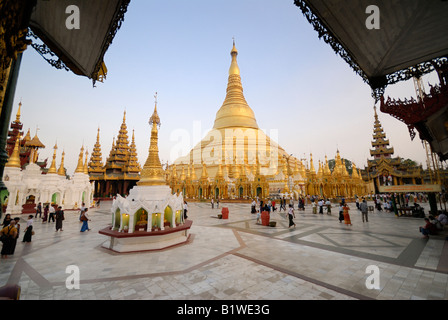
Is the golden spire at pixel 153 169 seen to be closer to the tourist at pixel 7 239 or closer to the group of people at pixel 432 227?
the tourist at pixel 7 239

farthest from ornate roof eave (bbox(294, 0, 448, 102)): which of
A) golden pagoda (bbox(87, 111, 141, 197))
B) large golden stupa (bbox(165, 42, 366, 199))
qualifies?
golden pagoda (bbox(87, 111, 141, 197))

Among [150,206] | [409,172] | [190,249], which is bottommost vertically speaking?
[190,249]

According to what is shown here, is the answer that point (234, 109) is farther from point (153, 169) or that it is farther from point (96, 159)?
point (153, 169)

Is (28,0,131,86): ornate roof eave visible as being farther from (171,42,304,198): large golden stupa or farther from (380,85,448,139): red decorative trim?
(171,42,304,198): large golden stupa

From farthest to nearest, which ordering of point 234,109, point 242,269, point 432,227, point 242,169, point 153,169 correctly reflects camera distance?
1. point 234,109
2. point 242,169
3. point 153,169
4. point 432,227
5. point 242,269

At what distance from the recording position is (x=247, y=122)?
127 feet

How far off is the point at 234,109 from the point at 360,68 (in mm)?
33001

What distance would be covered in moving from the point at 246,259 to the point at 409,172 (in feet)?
125

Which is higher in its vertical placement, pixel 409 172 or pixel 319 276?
pixel 409 172

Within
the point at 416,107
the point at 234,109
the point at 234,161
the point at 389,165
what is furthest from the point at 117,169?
the point at 389,165

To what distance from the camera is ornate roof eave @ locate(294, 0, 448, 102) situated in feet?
18.0

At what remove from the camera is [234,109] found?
39.2 m
